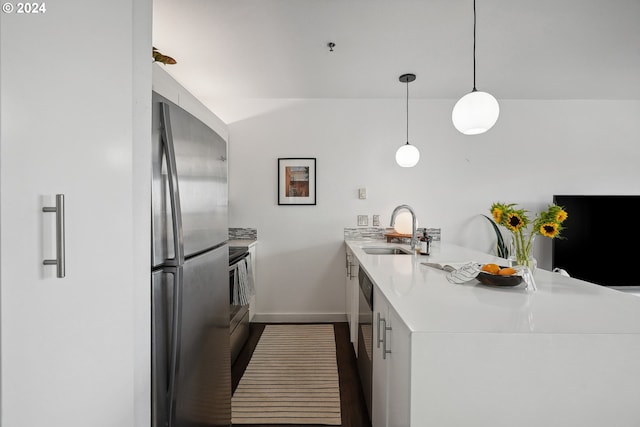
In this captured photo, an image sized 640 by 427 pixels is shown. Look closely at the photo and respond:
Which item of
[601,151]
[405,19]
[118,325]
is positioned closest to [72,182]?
[118,325]

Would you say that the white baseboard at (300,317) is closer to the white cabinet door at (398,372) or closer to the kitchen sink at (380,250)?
the kitchen sink at (380,250)

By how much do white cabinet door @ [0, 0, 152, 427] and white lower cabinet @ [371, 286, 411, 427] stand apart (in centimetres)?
82

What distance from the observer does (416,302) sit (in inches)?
41.1

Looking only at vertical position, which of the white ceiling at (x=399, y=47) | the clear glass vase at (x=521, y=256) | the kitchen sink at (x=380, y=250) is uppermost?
the white ceiling at (x=399, y=47)

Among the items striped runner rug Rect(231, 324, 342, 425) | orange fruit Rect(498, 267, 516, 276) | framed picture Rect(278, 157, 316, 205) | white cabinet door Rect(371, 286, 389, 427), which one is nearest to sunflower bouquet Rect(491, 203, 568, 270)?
orange fruit Rect(498, 267, 516, 276)

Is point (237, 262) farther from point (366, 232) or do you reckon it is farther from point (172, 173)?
point (366, 232)

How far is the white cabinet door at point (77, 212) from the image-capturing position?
642mm

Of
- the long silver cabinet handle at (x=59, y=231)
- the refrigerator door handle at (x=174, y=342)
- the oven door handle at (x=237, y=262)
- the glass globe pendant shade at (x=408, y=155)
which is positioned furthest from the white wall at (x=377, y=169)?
the long silver cabinet handle at (x=59, y=231)

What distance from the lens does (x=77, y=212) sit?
2.56ft

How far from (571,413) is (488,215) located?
3.05 metres

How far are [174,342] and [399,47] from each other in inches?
93.4

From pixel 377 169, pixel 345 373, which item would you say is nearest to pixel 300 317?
pixel 345 373

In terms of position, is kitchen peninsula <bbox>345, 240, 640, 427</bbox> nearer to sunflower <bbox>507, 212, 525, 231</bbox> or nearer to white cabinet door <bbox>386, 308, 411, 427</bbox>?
white cabinet door <bbox>386, 308, 411, 427</bbox>

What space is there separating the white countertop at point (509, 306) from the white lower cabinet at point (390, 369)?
7cm
